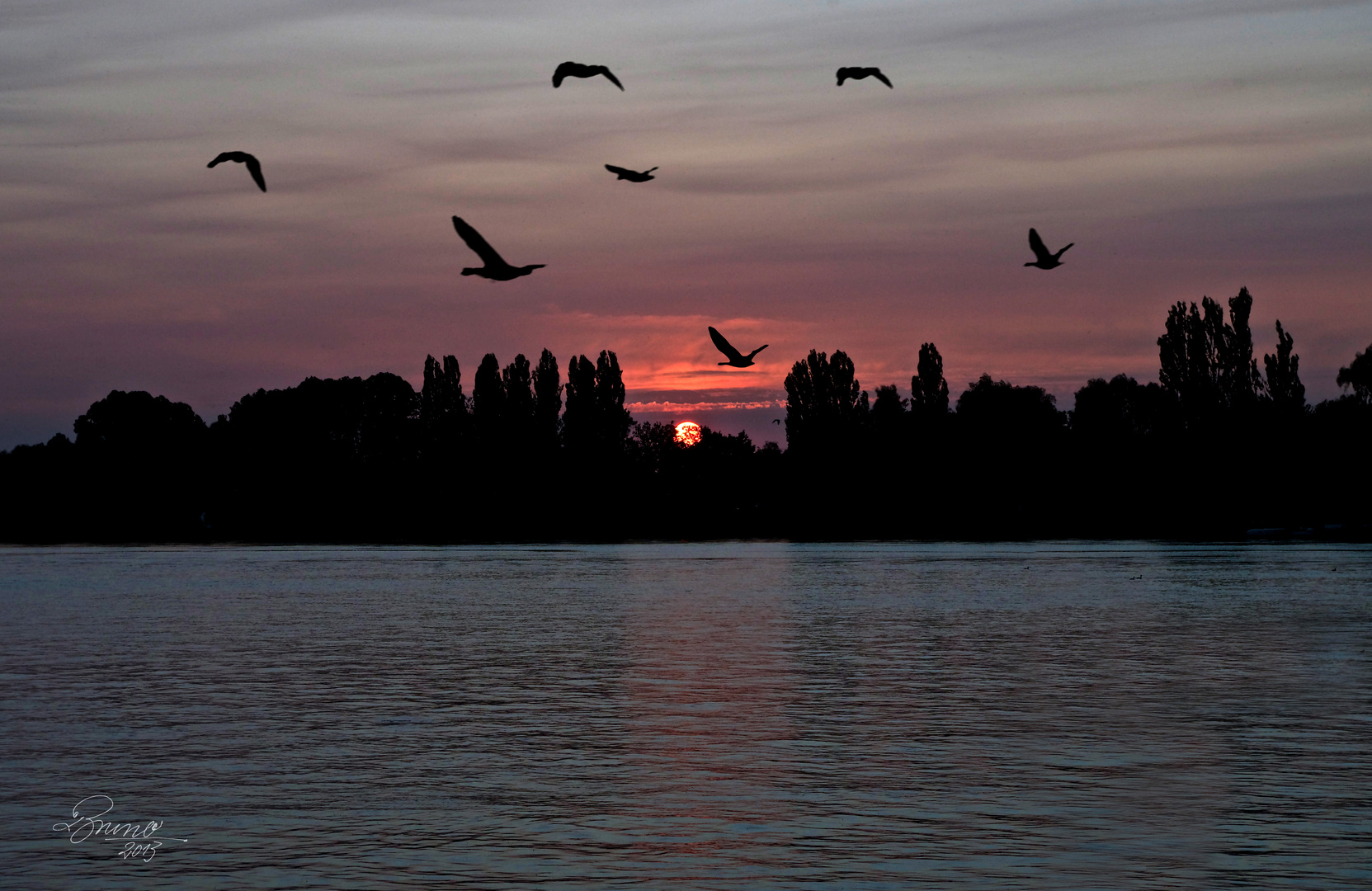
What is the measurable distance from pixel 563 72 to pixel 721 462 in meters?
149

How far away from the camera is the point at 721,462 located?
6668 inches

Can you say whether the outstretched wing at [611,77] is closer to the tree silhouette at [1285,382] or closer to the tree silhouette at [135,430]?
the tree silhouette at [1285,382]

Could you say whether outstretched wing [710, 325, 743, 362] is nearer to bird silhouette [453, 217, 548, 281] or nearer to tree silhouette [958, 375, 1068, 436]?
bird silhouette [453, 217, 548, 281]

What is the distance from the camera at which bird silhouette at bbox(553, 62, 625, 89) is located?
1886cm

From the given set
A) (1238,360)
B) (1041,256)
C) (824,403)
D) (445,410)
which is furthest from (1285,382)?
(1041,256)

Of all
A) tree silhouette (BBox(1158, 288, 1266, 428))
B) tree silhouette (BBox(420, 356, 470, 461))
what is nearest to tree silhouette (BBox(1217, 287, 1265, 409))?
tree silhouette (BBox(1158, 288, 1266, 428))

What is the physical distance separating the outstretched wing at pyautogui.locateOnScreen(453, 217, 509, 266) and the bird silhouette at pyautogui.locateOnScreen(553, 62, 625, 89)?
7.05ft

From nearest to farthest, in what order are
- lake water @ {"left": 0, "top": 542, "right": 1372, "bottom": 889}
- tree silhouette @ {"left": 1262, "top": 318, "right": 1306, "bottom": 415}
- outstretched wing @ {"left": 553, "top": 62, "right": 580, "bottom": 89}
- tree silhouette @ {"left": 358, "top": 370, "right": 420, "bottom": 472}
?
lake water @ {"left": 0, "top": 542, "right": 1372, "bottom": 889}, outstretched wing @ {"left": 553, "top": 62, "right": 580, "bottom": 89}, tree silhouette @ {"left": 1262, "top": 318, "right": 1306, "bottom": 415}, tree silhouette @ {"left": 358, "top": 370, "right": 420, "bottom": 472}

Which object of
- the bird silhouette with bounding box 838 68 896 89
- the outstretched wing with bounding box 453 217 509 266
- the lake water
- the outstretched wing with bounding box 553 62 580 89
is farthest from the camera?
the bird silhouette with bounding box 838 68 896 89

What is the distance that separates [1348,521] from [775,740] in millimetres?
114706

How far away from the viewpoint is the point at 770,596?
180 ft

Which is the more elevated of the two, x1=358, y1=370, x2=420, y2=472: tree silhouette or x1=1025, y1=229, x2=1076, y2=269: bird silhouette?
x1=358, y1=370, x2=420, y2=472: tree silhouette

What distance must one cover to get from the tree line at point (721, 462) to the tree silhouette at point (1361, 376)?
0.53 feet
